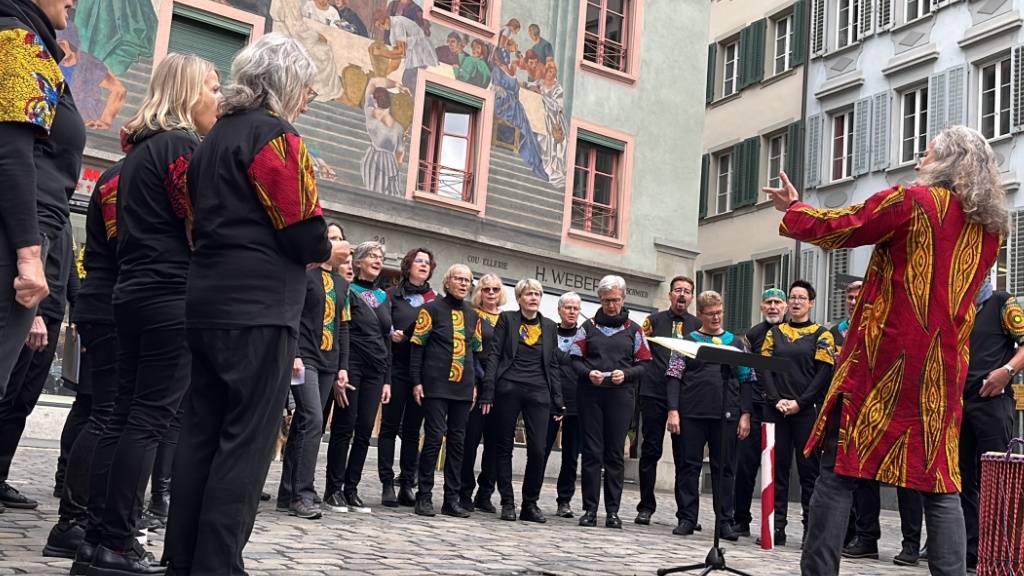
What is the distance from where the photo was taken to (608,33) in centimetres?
2333

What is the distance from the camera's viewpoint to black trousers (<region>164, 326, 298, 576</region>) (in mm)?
3822

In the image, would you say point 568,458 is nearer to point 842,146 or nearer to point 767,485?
point 767,485

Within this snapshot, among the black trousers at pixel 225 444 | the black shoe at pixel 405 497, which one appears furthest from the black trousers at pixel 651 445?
the black trousers at pixel 225 444

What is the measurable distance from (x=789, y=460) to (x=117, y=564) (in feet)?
22.2

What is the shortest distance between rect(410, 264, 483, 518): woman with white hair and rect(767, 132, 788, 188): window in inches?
882

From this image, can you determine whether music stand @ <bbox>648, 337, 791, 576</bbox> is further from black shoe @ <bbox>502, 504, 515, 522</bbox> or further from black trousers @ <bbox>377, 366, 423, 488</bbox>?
black trousers @ <bbox>377, 366, 423, 488</bbox>

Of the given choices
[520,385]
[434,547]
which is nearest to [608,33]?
[520,385]

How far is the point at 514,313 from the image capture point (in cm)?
1030

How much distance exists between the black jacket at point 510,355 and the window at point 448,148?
1056cm

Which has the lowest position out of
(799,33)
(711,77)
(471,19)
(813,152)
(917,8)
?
(471,19)

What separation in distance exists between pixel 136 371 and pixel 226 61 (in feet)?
48.0

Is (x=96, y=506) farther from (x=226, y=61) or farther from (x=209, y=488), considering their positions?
(x=226, y=61)

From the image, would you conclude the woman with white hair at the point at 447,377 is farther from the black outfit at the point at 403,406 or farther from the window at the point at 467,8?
the window at the point at 467,8

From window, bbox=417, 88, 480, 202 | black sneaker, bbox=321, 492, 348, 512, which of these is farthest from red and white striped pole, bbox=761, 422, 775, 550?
window, bbox=417, 88, 480, 202
